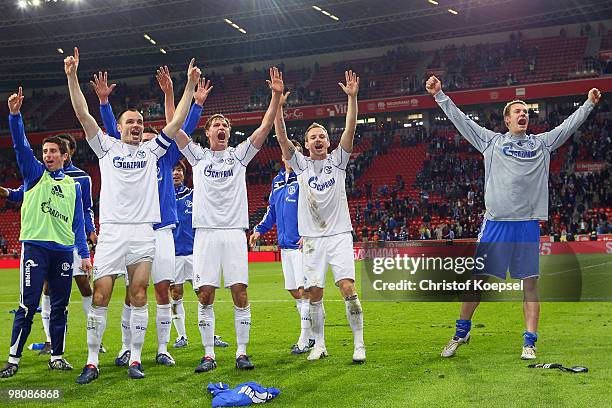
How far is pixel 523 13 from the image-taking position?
3950 centimetres

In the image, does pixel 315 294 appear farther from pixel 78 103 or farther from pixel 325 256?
pixel 78 103

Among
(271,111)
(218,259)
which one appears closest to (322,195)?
(271,111)

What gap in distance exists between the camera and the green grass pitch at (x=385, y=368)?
565cm

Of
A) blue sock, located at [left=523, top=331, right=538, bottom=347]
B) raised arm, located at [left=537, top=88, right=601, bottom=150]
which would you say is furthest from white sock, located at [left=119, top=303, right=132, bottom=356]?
raised arm, located at [left=537, top=88, right=601, bottom=150]

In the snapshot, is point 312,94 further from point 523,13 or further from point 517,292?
point 517,292

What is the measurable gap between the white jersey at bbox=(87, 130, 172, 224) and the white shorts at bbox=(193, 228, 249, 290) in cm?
57

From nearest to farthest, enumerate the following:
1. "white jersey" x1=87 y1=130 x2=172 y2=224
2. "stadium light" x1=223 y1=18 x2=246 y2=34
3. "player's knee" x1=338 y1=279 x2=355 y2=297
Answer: "white jersey" x1=87 y1=130 x2=172 y2=224, "player's knee" x1=338 y1=279 x2=355 y2=297, "stadium light" x1=223 y1=18 x2=246 y2=34

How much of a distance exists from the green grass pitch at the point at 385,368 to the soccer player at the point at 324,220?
0.57 metres

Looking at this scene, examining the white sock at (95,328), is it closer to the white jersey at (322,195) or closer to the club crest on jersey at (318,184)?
the white jersey at (322,195)

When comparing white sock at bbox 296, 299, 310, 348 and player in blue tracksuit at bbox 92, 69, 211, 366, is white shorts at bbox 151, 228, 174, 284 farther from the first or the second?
white sock at bbox 296, 299, 310, 348

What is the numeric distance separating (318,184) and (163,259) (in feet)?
5.78

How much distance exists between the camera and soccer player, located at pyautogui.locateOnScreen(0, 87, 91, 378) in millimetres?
6926

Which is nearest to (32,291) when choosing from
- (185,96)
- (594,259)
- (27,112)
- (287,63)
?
(185,96)

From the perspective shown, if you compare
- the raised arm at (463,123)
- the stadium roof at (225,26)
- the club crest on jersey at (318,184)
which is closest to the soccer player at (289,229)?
the club crest on jersey at (318,184)
